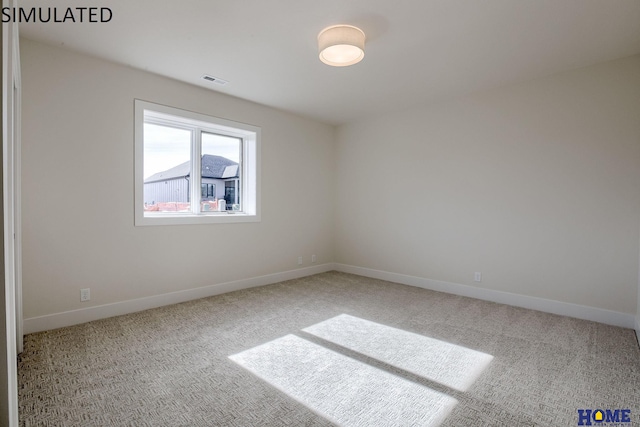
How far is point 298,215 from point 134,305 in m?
2.56

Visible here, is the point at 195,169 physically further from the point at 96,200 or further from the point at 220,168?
the point at 96,200

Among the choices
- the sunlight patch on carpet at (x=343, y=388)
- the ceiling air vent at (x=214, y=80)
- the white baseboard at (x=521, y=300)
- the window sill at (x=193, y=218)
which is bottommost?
the sunlight patch on carpet at (x=343, y=388)

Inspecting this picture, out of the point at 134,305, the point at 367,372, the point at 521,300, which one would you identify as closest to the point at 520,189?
the point at 521,300

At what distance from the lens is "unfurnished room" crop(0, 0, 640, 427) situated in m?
2.00

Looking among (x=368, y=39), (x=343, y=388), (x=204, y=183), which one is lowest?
(x=343, y=388)

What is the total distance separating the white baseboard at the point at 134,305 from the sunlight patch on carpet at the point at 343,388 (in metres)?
1.62

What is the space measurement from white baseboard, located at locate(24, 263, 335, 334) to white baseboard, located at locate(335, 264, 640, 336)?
1.74 m

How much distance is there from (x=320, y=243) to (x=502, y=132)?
3133 millimetres

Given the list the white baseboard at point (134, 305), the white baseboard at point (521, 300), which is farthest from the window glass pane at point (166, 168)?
the white baseboard at point (521, 300)

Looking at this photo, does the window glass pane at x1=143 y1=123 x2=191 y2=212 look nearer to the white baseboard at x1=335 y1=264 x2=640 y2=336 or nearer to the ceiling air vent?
the ceiling air vent

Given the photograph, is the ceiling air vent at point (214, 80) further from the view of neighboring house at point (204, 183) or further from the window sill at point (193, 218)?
the window sill at point (193, 218)

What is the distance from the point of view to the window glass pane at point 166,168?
369cm

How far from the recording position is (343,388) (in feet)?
6.63

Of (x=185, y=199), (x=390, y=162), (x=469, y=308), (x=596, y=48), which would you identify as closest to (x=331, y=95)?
(x=390, y=162)
